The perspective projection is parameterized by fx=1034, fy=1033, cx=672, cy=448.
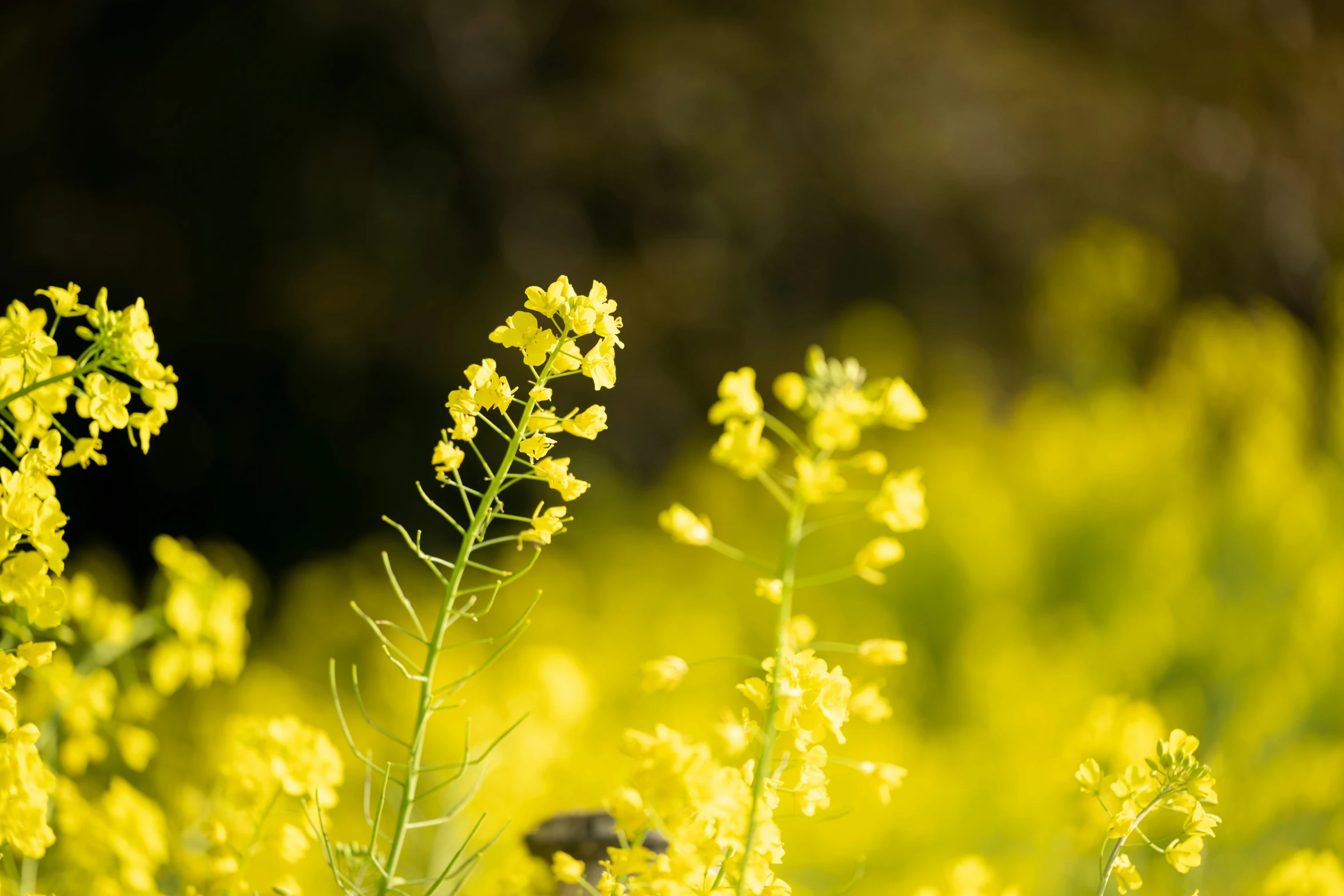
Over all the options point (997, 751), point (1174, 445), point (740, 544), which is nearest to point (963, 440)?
point (1174, 445)

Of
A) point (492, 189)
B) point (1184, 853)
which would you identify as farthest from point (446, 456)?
point (492, 189)

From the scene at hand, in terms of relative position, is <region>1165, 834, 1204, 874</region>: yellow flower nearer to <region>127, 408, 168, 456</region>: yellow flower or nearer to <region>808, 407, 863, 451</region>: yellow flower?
<region>808, 407, 863, 451</region>: yellow flower

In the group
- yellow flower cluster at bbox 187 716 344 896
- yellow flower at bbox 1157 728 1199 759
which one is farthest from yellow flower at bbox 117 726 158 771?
yellow flower at bbox 1157 728 1199 759

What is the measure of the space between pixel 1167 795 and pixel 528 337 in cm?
31

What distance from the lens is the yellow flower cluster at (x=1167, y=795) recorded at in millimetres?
403

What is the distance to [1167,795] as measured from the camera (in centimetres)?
41

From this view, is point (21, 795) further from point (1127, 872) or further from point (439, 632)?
point (1127, 872)

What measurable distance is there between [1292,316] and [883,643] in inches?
105

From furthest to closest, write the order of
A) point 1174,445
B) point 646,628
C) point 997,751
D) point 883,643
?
point 1174,445
point 646,628
point 997,751
point 883,643

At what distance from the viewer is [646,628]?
1.76m

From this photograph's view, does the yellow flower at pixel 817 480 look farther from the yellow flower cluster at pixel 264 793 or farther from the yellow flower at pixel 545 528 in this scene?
the yellow flower cluster at pixel 264 793

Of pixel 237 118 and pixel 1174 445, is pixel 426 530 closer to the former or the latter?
pixel 237 118

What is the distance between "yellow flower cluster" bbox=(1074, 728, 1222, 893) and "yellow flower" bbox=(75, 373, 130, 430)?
0.41m

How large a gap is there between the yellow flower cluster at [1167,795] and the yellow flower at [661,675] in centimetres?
19
